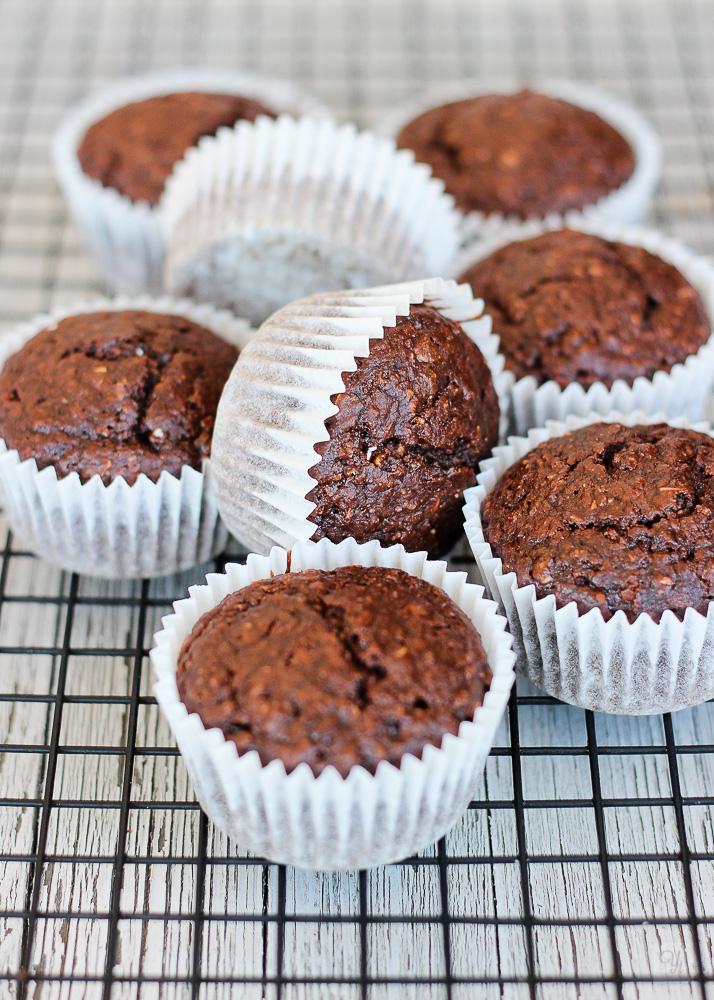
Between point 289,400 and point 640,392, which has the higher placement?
point 289,400

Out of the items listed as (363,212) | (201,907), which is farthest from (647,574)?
(363,212)

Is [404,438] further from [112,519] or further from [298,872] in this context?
[298,872]

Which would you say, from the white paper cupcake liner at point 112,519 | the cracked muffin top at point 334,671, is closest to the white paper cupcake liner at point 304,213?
the white paper cupcake liner at point 112,519

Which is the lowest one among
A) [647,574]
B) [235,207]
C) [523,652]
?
[523,652]

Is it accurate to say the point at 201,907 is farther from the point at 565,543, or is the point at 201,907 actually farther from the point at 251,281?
the point at 251,281

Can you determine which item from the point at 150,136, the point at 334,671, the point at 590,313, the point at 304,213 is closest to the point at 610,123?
Answer: the point at 590,313

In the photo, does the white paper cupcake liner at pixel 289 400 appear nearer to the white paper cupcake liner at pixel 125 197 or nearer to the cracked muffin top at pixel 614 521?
the cracked muffin top at pixel 614 521
